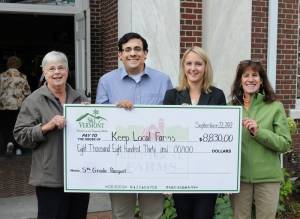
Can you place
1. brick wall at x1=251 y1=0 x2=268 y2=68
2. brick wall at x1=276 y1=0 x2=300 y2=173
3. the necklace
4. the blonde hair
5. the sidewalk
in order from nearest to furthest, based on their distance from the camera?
1. the blonde hair
2. the necklace
3. the sidewalk
4. brick wall at x1=251 y1=0 x2=268 y2=68
5. brick wall at x1=276 y1=0 x2=300 y2=173

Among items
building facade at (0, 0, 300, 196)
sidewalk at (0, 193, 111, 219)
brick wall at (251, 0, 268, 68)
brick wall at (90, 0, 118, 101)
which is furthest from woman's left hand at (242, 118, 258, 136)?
brick wall at (251, 0, 268, 68)

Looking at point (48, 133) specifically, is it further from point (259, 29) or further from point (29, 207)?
point (259, 29)

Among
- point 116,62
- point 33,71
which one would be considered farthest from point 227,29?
point 33,71

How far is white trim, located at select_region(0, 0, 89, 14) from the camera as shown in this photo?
8742 mm

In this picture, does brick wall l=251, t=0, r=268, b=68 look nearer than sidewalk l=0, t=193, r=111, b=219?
No

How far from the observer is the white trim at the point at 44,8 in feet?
28.7

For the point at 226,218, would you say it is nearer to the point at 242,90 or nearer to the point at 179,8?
the point at 242,90

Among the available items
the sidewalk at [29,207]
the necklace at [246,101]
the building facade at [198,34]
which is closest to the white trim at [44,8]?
the building facade at [198,34]

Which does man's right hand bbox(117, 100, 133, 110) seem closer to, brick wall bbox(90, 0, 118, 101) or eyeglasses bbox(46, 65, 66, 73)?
eyeglasses bbox(46, 65, 66, 73)

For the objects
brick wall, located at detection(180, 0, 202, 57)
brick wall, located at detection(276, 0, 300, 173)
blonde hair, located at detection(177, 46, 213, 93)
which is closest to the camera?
blonde hair, located at detection(177, 46, 213, 93)

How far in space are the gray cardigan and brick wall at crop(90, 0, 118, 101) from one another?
12.7 feet

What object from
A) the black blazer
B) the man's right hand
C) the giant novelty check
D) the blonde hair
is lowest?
the giant novelty check

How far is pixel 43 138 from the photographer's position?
3283 mm

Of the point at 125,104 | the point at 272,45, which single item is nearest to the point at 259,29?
the point at 272,45
